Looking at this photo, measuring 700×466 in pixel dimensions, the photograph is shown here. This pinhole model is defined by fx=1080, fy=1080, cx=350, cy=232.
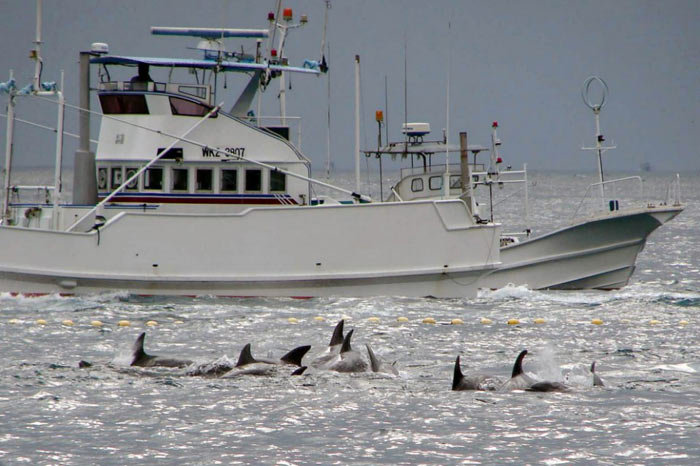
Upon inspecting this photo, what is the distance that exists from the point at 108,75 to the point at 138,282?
5643 millimetres

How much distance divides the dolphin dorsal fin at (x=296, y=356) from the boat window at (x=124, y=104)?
36.9 feet

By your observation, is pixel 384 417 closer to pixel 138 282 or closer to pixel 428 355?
pixel 428 355

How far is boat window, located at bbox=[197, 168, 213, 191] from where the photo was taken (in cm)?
2548

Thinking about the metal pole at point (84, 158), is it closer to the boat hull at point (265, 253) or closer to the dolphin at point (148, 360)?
the boat hull at point (265, 253)

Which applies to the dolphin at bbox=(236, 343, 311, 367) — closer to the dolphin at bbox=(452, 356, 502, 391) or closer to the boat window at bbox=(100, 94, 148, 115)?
the dolphin at bbox=(452, 356, 502, 391)

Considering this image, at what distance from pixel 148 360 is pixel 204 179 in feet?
31.8

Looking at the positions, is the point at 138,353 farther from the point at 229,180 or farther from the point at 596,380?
the point at 229,180

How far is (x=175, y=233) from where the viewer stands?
2372 cm

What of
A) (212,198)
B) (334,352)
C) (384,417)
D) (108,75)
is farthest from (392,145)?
(384,417)

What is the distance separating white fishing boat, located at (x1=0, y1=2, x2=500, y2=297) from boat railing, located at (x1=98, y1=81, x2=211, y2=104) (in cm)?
3

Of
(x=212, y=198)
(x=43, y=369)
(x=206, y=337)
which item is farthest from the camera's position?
(x=212, y=198)

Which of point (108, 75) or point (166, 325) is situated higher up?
point (108, 75)

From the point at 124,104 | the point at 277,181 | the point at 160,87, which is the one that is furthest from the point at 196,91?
the point at 277,181

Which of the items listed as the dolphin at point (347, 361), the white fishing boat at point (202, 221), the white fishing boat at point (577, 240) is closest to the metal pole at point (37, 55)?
the white fishing boat at point (202, 221)
